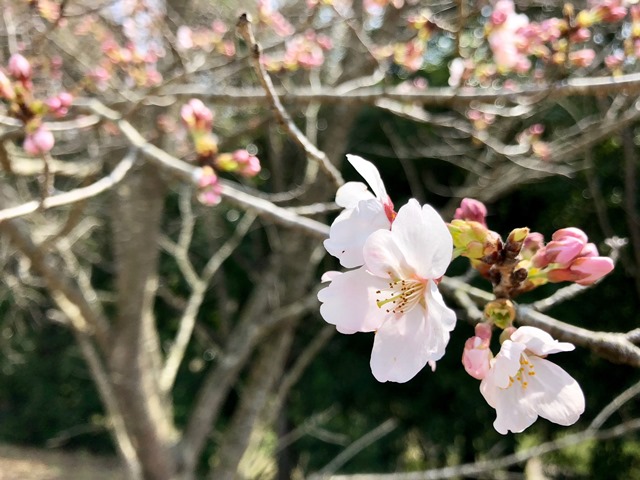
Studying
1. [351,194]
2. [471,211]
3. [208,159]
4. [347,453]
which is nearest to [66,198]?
[208,159]

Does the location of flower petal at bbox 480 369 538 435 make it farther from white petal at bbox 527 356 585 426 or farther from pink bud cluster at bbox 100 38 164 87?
pink bud cluster at bbox 100 38 164 87

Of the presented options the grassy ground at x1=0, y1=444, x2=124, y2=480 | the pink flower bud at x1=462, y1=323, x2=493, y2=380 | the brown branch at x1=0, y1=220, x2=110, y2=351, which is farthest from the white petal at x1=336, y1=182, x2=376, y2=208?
the grassy ground at x1=0, y1=444, x2=124, y2=480

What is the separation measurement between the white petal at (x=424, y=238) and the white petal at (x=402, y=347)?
0.06m

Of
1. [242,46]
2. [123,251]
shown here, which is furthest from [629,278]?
[123,251]

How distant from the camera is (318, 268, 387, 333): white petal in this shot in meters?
0.61

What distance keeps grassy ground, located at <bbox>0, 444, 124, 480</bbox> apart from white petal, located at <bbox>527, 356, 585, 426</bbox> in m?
6.71

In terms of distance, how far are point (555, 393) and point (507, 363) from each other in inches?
4.5

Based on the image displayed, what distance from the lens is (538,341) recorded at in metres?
0.57

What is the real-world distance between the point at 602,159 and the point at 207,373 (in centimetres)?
401

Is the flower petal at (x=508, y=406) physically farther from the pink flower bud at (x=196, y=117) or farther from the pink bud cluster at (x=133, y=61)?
the pink bud cluster at (x=133, y=61)

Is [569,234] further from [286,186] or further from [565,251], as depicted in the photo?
[286,186]

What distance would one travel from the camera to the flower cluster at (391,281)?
558mm

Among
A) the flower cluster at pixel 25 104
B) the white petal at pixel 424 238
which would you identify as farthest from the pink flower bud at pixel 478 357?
the flower cluster at pixel 25 104

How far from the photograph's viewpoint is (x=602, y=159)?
428 cm
